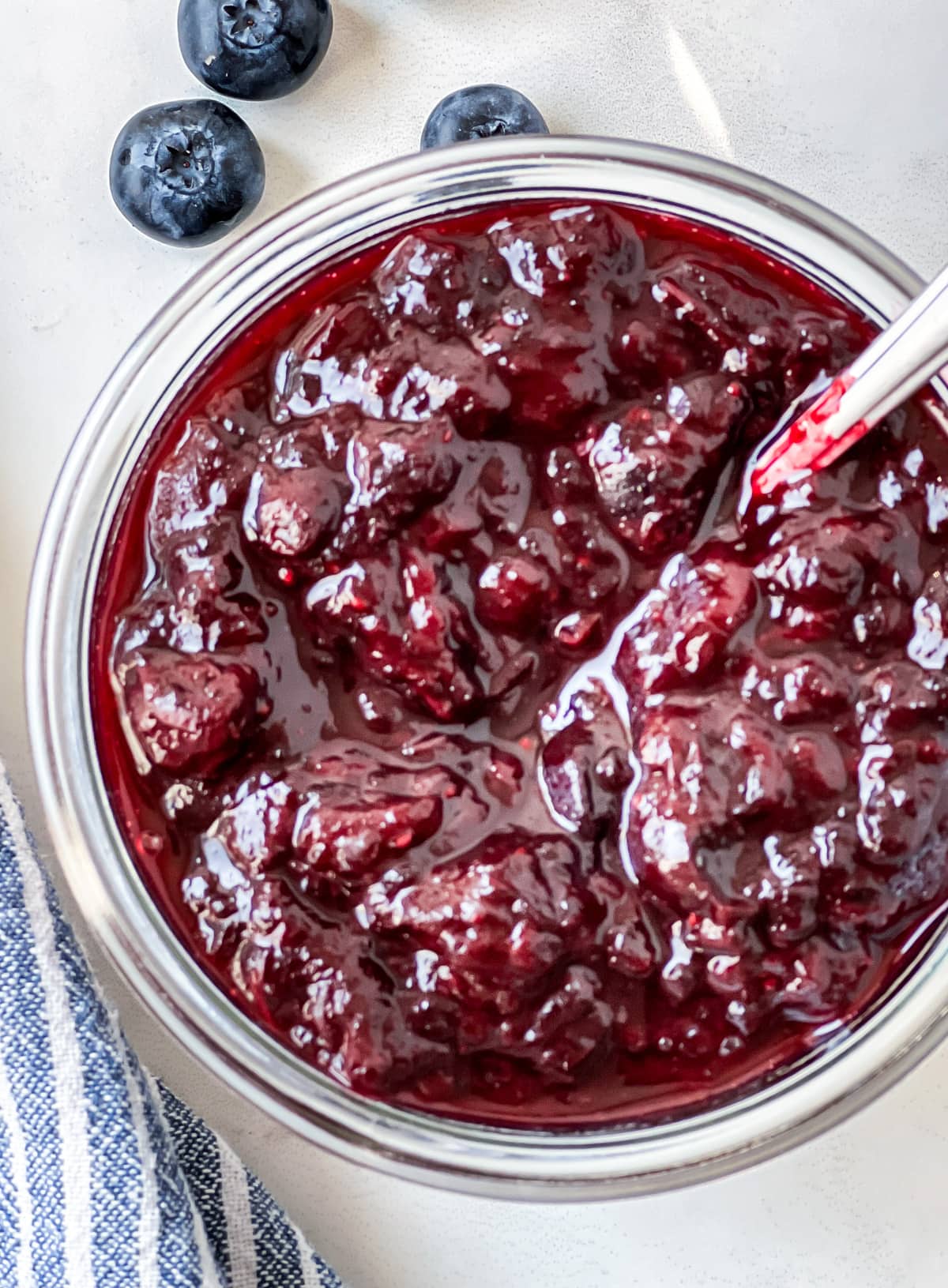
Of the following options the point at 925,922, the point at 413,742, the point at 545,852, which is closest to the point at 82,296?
the point at 413,742

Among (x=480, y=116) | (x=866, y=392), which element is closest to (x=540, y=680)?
(x=866, y=392)

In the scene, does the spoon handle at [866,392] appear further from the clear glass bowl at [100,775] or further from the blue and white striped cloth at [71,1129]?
the blue and white striped cloth at [71,1129]

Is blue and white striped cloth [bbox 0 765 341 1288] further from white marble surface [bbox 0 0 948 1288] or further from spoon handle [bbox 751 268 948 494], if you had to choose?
spoon handle [bbox 751 268 948 494]

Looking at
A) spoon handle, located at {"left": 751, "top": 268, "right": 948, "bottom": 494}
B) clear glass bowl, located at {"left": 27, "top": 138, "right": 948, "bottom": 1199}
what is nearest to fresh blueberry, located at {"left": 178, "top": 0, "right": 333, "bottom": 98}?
clear glass bowl, located at {"left": 27, "top": 138, "right": 948, "bottom": 1199}

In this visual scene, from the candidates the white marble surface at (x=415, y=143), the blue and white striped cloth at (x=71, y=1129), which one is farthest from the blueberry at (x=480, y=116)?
the blue and white striped cloth at (x=71, y=1129)

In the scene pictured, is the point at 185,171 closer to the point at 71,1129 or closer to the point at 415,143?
the point at 415,143

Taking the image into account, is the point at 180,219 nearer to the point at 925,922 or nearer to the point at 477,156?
the point at 477,156
